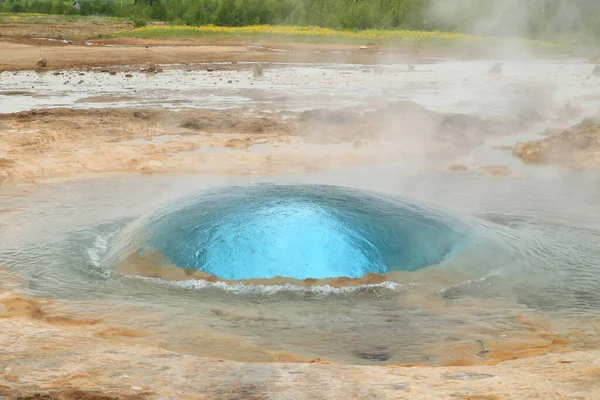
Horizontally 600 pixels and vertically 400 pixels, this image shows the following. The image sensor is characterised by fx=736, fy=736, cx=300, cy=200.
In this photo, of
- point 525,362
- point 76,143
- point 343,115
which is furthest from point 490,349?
point 343,115

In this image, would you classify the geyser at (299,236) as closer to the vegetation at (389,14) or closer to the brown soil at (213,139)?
the brown soil at (213,139)

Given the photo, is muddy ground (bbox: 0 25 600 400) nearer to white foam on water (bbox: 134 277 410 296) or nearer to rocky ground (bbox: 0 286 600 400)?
rocky ground (bbox: 0 286 600 400)

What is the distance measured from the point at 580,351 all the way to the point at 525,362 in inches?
13.8

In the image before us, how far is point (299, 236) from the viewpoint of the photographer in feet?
15.9

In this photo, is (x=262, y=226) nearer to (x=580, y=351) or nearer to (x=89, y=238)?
(x=89, y=238)

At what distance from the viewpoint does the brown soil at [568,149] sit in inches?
386

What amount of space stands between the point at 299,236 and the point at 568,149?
652 cm

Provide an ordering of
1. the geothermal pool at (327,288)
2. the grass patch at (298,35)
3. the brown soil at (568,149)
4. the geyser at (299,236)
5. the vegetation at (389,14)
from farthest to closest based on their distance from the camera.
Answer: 1. the grass patch at (298,35)
2. the vegetation at (389,14)
3. the brown soil at (568,149)
4. the geyser at (299,236)
5. the geothermal pool at (327,288)

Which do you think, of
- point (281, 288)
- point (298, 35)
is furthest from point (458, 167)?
point (298, 35)

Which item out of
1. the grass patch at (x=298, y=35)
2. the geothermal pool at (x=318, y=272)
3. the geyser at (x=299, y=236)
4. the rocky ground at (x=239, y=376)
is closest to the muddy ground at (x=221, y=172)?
the rocky ground at (x=239, y=376)

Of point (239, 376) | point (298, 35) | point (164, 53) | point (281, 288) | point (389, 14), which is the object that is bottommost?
point (281, 288)

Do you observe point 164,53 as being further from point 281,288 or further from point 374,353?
point 374,353

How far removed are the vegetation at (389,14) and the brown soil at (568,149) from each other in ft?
5.77

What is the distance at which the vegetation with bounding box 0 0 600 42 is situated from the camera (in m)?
11.4
